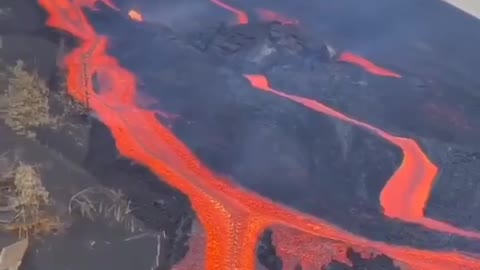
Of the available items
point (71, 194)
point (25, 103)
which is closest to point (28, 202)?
point (71, 194)

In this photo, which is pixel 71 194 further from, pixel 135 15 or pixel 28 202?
pixel 135 15

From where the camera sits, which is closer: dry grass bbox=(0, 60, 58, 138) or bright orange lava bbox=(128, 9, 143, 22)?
dry grass bbox=(0, 60, 58, 138)

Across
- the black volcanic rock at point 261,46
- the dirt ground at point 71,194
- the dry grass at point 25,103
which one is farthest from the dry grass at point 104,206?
the black volcanic rock at point 261,46

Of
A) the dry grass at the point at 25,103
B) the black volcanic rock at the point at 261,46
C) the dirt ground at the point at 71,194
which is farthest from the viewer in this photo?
the black volcanic rock at the point at 261,46

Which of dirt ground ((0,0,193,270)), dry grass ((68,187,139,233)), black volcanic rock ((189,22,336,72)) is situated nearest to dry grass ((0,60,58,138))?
dirt ground ((0,0,193,270))

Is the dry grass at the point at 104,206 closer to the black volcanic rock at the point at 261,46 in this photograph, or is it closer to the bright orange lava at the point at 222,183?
the bright orange lava at the point at 222,183

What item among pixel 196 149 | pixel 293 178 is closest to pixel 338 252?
pixel 293 178

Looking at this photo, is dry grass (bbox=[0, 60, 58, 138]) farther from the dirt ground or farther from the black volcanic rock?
the black volcanic rock
